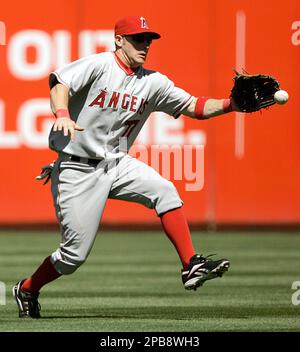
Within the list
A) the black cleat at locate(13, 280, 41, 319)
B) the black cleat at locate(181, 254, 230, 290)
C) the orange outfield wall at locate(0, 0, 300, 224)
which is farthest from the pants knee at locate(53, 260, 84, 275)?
the orange outfield wall at locate(0, 0, 300, 224)

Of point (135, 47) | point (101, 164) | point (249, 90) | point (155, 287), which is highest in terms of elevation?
point (135, 47)

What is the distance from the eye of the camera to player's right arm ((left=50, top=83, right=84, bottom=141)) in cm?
765

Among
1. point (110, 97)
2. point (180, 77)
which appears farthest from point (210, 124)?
point (110, 97)

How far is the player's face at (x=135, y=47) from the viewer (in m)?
8.48

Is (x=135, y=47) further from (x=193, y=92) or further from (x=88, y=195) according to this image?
(x=193, y=92)

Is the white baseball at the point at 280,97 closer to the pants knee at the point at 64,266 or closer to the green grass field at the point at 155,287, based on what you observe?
the green grass field at the point at 155,287

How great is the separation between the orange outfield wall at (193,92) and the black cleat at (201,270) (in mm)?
8954

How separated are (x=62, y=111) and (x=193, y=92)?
31.6 feet

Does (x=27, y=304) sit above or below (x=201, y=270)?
below

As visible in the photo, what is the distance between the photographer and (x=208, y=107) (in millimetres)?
8789

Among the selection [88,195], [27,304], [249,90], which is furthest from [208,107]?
[27,304]

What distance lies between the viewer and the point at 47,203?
17.2 metres

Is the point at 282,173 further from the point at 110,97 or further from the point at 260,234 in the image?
the point at 110,97
